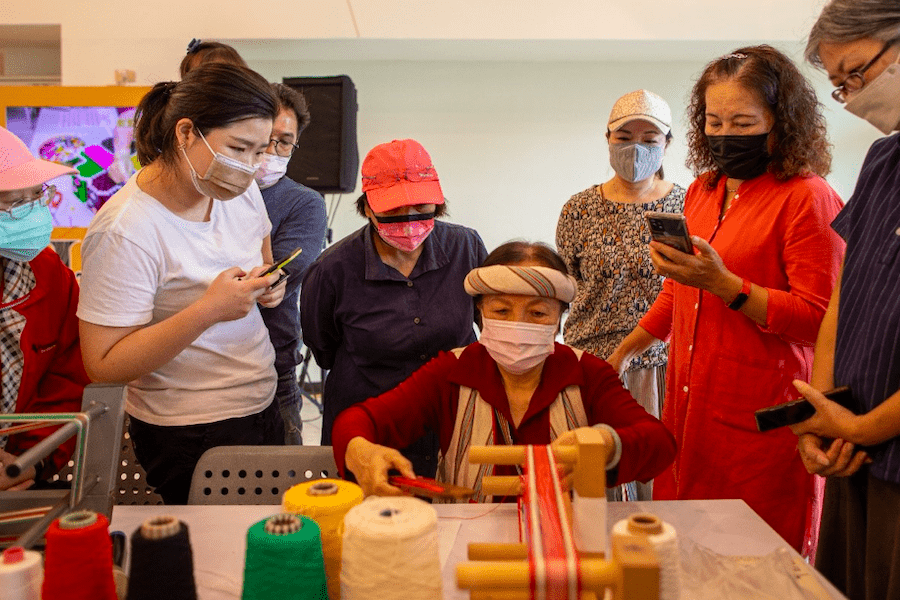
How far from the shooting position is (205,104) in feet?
5.60

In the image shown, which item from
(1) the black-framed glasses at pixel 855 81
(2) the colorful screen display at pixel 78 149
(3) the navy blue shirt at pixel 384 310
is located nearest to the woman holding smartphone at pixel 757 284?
(1) the black-framed glasses at pixel 855 81

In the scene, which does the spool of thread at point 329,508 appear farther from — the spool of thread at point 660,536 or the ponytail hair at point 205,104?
the ponytail hair at point 205,104

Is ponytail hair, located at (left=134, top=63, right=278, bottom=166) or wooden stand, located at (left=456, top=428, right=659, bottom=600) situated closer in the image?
wooden stand, located at (left=456, top=428, right=659, bottom=600)

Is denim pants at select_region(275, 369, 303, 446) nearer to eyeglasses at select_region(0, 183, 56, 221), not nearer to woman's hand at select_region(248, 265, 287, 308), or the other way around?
woman's hand at select_region(248, 265, 287, 308)

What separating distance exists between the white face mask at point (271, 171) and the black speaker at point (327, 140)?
2.08 meters

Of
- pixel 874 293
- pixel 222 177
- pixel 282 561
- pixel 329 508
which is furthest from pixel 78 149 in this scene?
pixel 874 293

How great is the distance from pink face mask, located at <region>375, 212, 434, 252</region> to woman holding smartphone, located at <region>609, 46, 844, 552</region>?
0.59 meters

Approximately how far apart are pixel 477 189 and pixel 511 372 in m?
4.01

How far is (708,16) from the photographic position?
467cm

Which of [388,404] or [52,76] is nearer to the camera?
[388,404]

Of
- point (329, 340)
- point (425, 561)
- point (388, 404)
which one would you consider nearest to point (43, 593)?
point (425, 561)

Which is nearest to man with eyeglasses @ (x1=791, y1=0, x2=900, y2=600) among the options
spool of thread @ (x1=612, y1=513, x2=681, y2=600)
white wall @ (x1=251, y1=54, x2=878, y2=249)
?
spool of thread @ (x1=612, y1=513, x2=681, y2=600)

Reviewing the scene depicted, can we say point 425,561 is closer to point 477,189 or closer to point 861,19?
point 861,19

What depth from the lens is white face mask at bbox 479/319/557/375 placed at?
1608 millimetres
